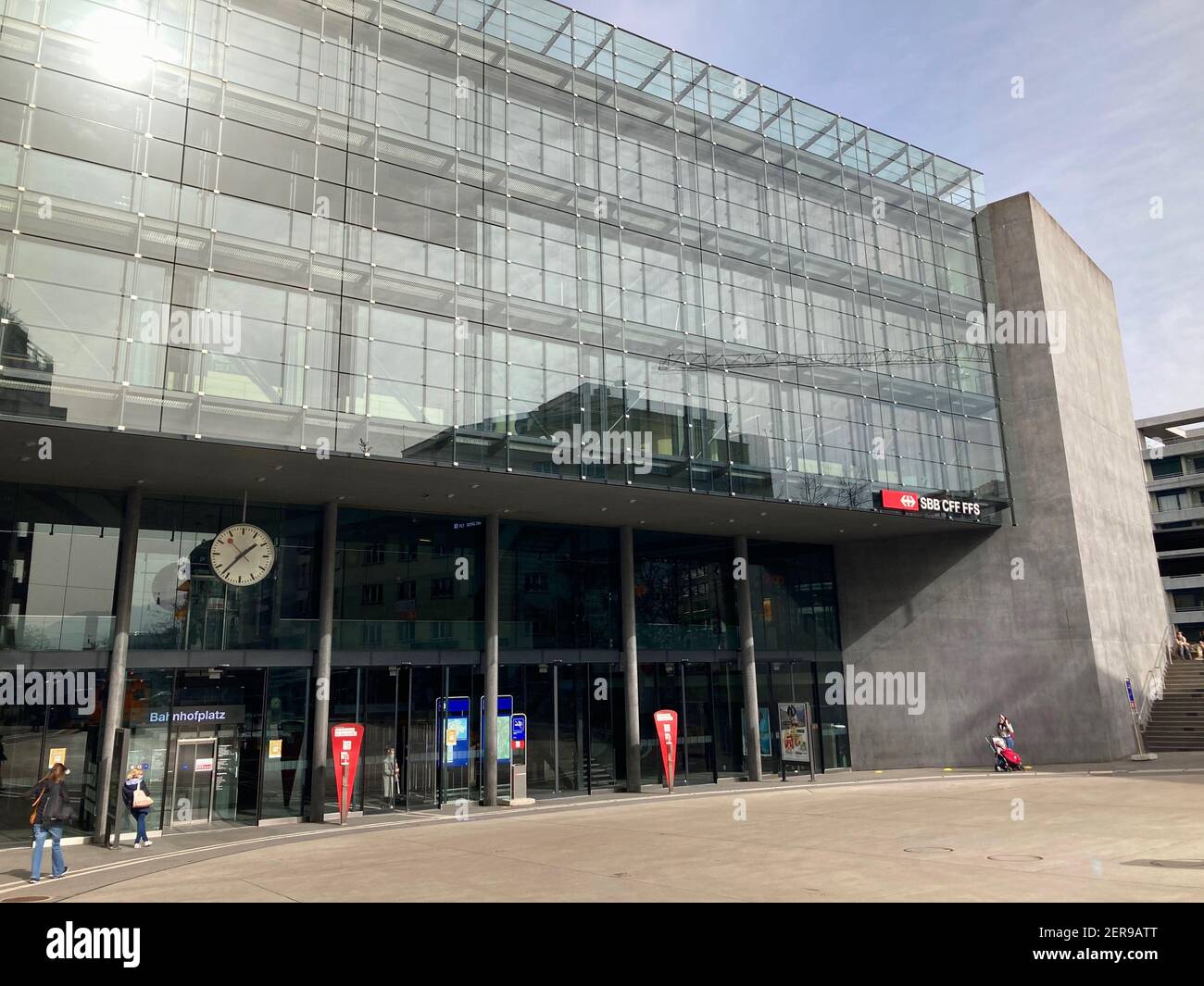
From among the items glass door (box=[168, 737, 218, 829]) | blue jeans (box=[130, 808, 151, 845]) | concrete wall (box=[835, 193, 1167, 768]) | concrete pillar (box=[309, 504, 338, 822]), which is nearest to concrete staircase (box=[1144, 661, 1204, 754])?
concrete wall (box=[835, 193, 1167, 768])

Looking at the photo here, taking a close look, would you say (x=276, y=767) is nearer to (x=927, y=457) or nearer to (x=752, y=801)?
(x=752, y=801)

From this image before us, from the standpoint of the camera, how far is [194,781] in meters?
24.0

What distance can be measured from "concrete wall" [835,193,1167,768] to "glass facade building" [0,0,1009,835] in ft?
6.47

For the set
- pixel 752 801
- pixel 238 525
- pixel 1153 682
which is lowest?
pixel 752 801

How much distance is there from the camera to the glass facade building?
69.8ft

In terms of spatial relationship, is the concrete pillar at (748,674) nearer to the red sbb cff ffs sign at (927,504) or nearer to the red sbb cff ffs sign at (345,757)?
the red sbb cff ffs sign at (927,504)

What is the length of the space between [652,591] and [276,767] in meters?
14.2

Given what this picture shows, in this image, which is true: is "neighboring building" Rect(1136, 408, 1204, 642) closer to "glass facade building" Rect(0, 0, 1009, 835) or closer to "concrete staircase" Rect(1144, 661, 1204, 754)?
"concrete staircase" Rect(1144, 661, 1204, 754)

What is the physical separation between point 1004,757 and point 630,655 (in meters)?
13.8

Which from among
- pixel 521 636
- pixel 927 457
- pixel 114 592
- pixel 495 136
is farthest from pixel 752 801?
pixel 495 136

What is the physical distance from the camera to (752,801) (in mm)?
26125

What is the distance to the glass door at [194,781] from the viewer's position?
2370 centimetres

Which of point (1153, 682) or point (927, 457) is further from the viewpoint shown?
point (1153, 682)

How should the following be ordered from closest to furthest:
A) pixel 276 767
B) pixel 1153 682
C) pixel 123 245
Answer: pixel 123 245, pixel 276 767, pixel 1153 682
